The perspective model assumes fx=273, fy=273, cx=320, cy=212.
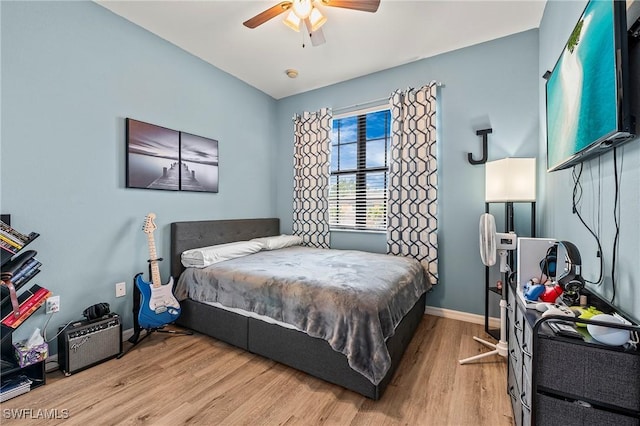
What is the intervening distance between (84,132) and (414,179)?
3157mm

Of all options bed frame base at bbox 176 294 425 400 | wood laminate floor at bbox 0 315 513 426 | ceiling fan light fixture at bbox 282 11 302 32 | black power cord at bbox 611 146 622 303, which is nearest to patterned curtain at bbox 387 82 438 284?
bed frame base at bbox 176 294 425 400

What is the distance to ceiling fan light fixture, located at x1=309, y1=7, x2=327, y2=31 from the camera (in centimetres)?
208

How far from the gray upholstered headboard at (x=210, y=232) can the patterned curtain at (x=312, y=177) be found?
20.7 inches

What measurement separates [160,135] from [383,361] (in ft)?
9.17

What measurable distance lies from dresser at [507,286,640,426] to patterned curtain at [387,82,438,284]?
204cm

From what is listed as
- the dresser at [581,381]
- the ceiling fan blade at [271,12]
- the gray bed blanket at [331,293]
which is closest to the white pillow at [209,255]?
the gray bed blanket at [331,293]

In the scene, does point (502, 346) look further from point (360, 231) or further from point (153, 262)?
point (153, 262)

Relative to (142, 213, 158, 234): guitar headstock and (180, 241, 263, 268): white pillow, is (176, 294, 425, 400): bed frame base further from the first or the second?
(142, 213, 158, 234): guitar headstock

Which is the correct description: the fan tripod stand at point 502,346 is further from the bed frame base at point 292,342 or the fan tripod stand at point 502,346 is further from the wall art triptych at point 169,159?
the wall art triptych at point 169,159

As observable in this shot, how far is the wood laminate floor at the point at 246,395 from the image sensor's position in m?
1.55

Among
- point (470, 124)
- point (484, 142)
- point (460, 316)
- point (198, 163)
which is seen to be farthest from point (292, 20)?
point (460, 316)

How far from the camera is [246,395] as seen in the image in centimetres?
176

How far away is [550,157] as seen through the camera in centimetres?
188

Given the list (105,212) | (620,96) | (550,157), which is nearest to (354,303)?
(620,96)
